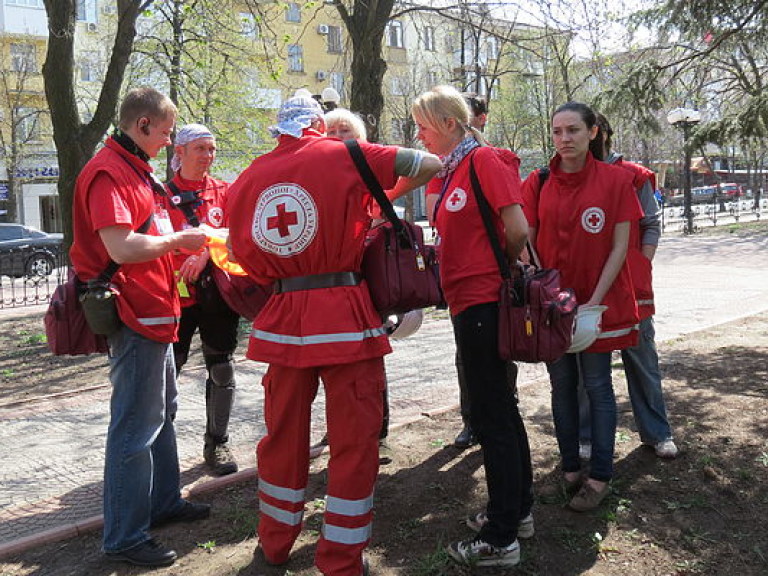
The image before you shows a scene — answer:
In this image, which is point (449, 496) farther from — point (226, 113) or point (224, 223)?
point (226, 113)

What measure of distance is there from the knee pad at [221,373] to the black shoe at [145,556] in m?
1.29

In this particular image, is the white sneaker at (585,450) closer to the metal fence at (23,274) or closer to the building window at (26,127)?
the metal fence at (23,274)

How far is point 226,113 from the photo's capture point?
75.9ft

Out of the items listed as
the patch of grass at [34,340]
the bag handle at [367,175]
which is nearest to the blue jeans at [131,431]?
the bag handle at [367,175]

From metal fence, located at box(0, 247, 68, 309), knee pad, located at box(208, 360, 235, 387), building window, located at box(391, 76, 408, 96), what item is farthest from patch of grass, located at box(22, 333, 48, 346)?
building window, located at box(391, 76, 408, 96)

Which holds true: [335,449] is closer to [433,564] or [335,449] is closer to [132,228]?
[433,564]

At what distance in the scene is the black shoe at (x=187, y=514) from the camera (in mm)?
3816

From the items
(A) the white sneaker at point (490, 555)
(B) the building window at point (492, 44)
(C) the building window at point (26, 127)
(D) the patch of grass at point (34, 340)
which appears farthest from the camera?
(C) the building window at point (26, 127)

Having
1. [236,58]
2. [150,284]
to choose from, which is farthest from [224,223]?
[236,58]

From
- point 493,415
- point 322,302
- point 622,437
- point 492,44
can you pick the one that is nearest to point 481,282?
point 493,415

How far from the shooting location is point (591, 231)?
3.76 m

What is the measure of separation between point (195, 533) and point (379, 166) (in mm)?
2071

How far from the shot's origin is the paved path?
4227 millimetres

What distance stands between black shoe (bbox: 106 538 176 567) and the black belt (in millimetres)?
1353
